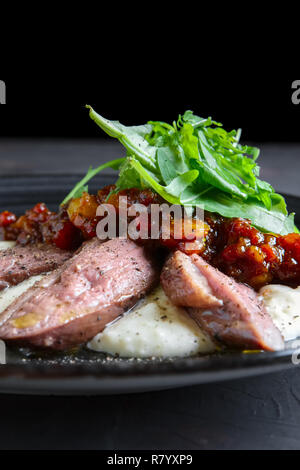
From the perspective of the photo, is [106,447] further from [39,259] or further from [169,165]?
[169,165]

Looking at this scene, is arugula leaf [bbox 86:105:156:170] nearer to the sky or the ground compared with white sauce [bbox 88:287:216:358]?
nearer to the sky

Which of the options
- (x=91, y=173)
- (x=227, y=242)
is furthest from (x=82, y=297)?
(x=91, y=173)

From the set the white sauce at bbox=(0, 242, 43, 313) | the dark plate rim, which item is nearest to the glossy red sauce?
the white sauce at bbox=(0, 242, 43, 313)

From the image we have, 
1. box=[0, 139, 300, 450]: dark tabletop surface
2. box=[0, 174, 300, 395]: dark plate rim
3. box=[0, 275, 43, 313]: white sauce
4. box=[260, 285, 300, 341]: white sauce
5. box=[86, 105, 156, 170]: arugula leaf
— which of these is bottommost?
box=[0, 139, 300, 450]: dark tabletop surface

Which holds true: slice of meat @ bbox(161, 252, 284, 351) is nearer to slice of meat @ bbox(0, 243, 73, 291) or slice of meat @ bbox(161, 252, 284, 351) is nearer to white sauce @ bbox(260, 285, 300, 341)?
white sauce @ bbox(260, 285, 300, 341)

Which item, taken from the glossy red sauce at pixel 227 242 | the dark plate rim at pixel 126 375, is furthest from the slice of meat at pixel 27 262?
the dark plate rim at pixel 126 375

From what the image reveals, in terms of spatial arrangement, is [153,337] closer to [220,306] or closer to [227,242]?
[220,306]
